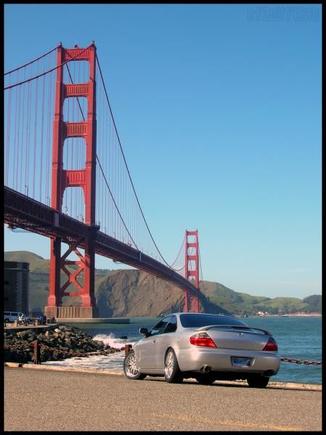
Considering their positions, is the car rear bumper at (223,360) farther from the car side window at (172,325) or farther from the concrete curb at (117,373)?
the concrete curb at (117,373)

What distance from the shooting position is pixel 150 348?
437 inches

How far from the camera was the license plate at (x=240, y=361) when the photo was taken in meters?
9.77

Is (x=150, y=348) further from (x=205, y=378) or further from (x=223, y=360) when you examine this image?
(x=223, y=360)

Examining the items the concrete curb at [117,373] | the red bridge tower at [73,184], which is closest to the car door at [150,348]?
the concrete curb at [117,373]

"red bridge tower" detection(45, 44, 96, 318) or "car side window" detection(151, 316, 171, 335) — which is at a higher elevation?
"red bridge tower" detection(45, 44, 96, 318)

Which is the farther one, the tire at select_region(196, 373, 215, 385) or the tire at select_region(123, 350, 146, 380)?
the tire at select_region(123, 350, 146, 380)

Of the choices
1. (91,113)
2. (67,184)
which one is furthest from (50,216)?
(91,113)

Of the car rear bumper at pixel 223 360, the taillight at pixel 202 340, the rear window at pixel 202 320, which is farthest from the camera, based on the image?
the rear window at pixel 202 320

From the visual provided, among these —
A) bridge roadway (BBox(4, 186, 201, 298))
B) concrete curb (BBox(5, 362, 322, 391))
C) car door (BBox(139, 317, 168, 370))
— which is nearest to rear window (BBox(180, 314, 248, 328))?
car door (BBox(139, 317, 168, 370))

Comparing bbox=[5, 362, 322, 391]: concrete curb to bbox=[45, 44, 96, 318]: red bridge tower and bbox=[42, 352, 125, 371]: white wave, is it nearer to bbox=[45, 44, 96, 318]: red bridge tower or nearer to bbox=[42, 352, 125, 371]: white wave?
bbox=[42, 352, 125, 371]: white wave

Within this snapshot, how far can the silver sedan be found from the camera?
384 inches

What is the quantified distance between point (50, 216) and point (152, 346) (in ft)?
169

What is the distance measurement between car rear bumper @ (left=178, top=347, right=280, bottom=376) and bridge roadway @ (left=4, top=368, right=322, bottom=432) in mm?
293

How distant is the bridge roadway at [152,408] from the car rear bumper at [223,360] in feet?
0.96
